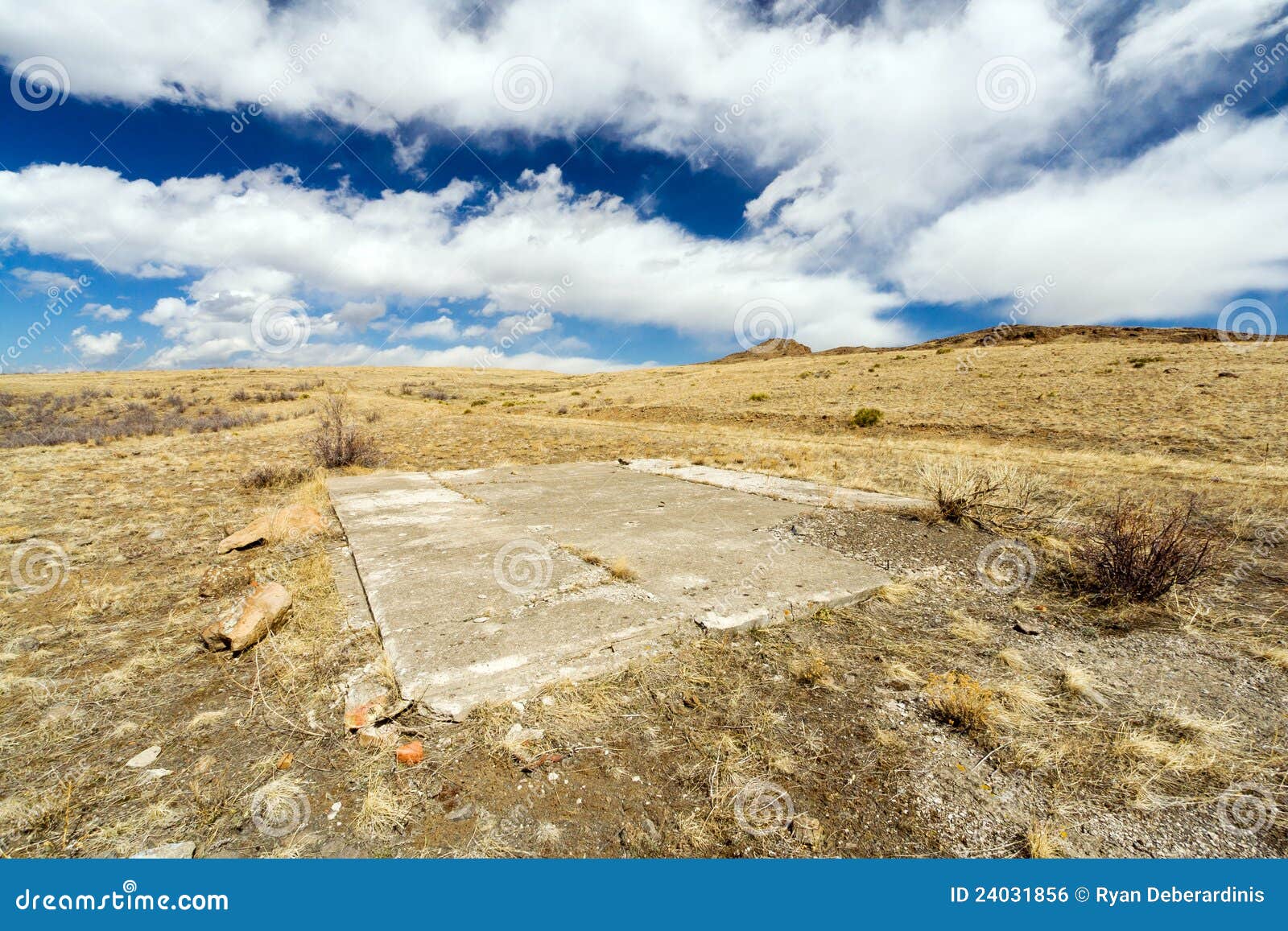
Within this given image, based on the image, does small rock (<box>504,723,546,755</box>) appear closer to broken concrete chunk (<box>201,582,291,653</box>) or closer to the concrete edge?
broken concrete chunk (<box>201,582,291,653</box>)

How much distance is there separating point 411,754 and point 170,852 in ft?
2.54

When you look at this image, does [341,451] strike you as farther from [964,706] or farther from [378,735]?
[964,706]

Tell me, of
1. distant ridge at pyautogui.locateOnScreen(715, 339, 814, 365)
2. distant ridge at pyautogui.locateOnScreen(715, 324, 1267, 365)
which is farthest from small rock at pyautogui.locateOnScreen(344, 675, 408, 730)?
distant ridge at pyautogui.locateOnScreen(715, 339, 814, 365)

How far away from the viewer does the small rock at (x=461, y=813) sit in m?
1.96

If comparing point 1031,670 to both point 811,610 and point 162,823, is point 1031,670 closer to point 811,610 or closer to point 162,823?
point 811,610

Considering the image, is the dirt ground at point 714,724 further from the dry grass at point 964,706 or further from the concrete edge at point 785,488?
the concrete edge at point 785,488

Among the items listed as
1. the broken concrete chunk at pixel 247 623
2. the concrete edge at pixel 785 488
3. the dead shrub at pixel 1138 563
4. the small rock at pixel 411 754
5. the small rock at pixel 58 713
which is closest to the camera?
the small rock at pixel 411 754

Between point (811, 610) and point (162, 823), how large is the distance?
334 centimetres

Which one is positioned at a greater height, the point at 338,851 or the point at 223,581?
the point at 223,581

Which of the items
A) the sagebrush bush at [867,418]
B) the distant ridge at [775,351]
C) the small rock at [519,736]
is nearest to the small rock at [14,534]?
the small rock at [519,736]

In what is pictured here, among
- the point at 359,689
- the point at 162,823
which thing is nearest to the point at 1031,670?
the point at 359,689

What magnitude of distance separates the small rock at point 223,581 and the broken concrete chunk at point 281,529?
639mm

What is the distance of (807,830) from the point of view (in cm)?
197

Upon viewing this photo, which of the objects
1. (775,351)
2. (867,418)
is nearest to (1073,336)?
(775,351)
